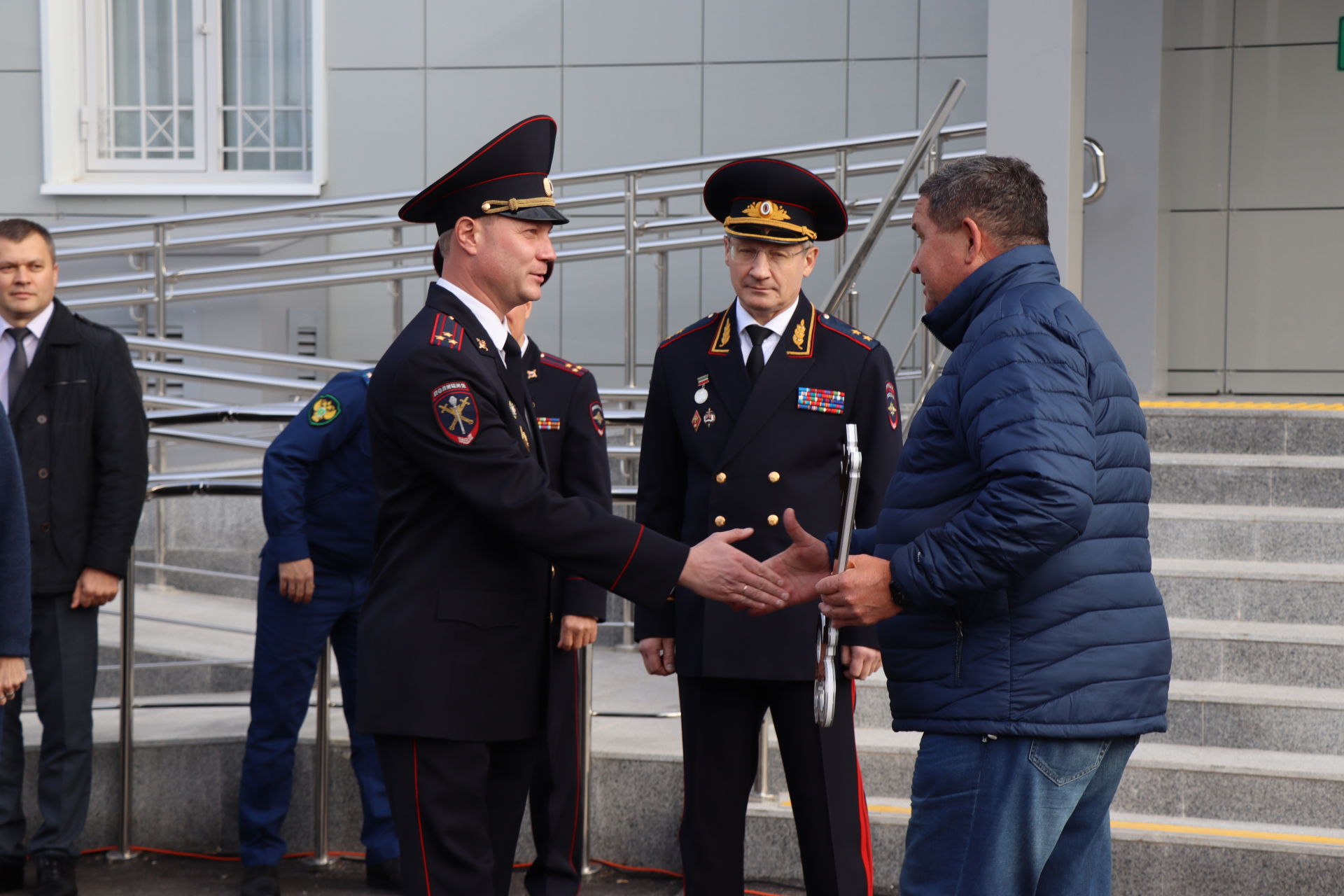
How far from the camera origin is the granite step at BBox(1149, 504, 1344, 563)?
16.1 feet

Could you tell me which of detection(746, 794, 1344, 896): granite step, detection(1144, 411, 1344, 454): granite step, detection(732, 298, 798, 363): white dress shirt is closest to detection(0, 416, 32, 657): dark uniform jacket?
detection(732, 298, 798, 363): white dress shirt

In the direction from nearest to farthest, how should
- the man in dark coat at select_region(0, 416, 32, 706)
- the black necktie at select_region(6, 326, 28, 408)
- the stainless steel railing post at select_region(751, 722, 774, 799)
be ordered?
the man in dark coat at select_region(0, 416, 32, 706)
the stainless steel railing post at select_region(751, 722, 774, 799)
the black necktie at select_region(6, 326, 28, 408)

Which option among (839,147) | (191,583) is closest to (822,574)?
(839,147)

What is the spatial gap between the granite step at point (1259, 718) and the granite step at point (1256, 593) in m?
0.38

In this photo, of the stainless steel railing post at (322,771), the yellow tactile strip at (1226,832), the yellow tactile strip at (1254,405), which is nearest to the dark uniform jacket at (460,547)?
the yellow tactile strip at (1226,832)

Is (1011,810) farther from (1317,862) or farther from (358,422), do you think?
(358,422)

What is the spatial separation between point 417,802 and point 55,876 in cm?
191

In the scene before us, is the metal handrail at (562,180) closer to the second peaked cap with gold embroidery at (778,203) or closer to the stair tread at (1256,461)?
the stair tread at (1256,461)

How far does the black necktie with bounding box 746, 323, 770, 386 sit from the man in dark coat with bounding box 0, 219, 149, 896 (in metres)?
2.03

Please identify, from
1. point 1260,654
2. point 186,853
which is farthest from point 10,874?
point 1260,654

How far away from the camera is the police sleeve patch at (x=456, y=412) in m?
2.60

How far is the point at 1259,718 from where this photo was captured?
4.21 meters

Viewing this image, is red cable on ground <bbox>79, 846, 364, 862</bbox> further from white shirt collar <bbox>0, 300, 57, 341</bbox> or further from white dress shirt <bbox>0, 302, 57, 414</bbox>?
white shirt collar <bbox>0, 300, 57, 341</bbox>

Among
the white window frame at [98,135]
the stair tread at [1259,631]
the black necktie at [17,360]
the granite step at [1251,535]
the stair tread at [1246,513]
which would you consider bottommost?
the stair tread at [1259,631]
